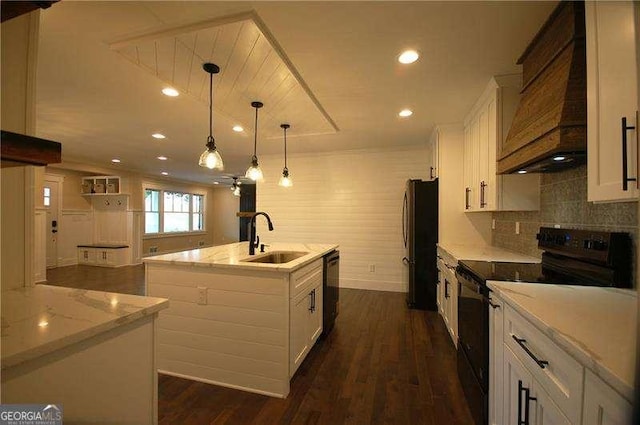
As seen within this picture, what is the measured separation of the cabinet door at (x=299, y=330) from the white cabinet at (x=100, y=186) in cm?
683

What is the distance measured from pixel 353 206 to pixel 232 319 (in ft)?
10.7

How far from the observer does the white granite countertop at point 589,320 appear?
660 millimetres

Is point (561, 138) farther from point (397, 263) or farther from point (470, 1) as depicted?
point (397, 263)

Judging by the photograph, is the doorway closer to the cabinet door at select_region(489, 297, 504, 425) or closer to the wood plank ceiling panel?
the wood plank ceiling panel

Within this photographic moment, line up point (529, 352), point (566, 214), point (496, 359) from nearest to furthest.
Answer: point (529, 352) < point (496, 359) < point (566, 214)

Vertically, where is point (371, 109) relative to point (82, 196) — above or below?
above

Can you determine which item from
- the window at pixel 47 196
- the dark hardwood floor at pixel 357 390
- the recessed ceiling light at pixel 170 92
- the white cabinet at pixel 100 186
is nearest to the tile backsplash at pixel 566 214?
the dark hardwood floor at pixel 357 390

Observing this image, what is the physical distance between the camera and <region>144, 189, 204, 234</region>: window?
7.75 metres

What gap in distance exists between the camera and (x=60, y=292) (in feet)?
3.35

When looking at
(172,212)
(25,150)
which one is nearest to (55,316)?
(25,150)

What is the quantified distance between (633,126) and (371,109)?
89.2 inches

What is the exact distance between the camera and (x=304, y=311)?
220cm

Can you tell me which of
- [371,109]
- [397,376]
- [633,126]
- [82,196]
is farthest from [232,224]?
[633,126]

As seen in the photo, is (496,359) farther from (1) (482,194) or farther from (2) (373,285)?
(2) (373,285)
